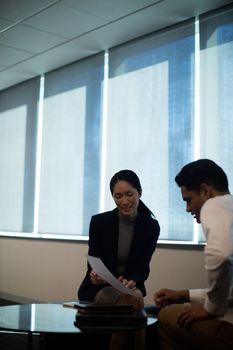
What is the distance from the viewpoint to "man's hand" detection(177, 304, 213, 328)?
1.68 meters

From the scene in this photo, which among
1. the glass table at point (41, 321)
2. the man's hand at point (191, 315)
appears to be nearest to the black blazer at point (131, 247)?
the glass table at point (41, 321)

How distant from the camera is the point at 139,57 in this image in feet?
14.1

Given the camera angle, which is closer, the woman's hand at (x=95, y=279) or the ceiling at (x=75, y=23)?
the woman's hand at (x=95, y=279)

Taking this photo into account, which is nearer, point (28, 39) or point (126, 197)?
point (126, 197)

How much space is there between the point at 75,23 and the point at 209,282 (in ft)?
9.93

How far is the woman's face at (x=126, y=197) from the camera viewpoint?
2.77 meters

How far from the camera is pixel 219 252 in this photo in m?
1.47

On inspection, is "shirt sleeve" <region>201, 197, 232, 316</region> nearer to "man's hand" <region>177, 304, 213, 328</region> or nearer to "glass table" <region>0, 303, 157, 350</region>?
"man's hand" <region>177, 304, 213, 328</region>

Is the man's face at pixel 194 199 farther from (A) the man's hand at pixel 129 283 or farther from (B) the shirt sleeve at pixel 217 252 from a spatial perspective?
(A) the man's hand at pixel 129 283

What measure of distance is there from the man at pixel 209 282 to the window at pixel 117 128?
1801 millimetres

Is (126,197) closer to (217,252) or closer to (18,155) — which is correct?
(217,252)

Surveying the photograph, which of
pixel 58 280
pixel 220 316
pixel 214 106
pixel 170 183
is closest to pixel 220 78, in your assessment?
pixel 214 106

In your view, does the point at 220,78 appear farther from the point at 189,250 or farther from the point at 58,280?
the point at 58,280

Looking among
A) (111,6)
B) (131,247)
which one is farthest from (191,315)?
(111,6)
